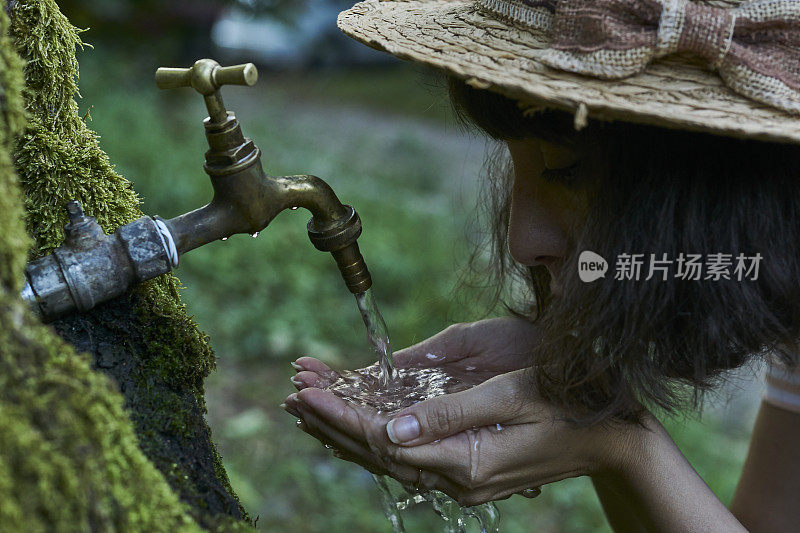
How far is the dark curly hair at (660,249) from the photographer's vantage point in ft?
3.94

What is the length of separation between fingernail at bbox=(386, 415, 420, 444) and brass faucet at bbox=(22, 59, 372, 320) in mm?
329

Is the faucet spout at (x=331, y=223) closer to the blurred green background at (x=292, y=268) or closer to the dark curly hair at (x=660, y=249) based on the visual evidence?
the dark curly hair at (x=660, y=249)

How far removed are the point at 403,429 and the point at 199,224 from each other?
0.50m

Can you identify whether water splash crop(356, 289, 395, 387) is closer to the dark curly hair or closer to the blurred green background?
the dark curly hair

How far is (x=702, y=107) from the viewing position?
39.4 inches

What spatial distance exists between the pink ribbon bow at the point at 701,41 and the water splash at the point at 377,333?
635mm

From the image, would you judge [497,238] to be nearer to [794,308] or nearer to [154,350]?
[794,308]

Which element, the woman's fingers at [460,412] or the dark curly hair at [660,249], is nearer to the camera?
the dark curly hair at [660,249]

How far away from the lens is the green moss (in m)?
0.62

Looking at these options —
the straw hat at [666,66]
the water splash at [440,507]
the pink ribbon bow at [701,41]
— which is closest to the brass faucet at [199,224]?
the straw hat at [666,66]

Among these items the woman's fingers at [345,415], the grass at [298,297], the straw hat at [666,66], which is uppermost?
the straw hat at [666,66]

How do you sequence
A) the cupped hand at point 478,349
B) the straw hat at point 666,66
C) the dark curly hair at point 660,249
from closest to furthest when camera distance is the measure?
1. the straw hat at point 666,66
2. the dark curly hair at point 660,249
3. the cupped hand at point 478,349

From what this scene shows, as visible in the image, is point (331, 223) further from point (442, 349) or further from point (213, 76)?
point (442, 349)

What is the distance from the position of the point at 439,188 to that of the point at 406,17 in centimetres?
529
